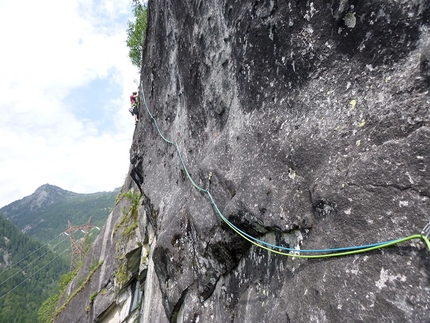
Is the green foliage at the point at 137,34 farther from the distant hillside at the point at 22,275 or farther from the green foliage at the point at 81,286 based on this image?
the distant hillside at the point at 22,275

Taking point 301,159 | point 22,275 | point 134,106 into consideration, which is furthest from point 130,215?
point 22,275

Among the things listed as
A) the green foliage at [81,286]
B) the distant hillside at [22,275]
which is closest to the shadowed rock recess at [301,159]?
the green foliage at [81,286]

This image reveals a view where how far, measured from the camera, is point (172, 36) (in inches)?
326

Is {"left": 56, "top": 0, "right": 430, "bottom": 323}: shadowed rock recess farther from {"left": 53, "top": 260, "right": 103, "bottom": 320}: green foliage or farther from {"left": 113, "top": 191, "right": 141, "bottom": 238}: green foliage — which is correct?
{"left": 53, "top": 260, "right": 103, "bottom": 320}: green foliage

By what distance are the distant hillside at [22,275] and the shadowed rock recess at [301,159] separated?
331 ft

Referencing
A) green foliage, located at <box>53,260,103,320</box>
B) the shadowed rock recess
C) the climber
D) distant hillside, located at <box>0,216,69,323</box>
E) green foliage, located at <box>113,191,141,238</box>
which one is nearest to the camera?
the shadowed rock recess

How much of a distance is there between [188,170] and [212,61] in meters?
2.91

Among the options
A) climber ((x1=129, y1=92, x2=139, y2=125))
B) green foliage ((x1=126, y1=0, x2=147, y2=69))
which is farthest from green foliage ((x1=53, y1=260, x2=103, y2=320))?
green foliage ((x1=126, y1=0, x2=147, y2=69))

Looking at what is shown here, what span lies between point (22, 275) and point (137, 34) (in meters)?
156

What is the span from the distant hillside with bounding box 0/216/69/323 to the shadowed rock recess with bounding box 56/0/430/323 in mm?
100787

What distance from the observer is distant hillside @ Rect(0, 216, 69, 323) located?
10338 cm

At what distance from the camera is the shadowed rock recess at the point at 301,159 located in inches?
112

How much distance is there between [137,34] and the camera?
67.1ft

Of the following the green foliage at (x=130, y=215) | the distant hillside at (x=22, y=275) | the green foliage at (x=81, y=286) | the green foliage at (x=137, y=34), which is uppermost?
the green foliage at (x=137, y=34)
